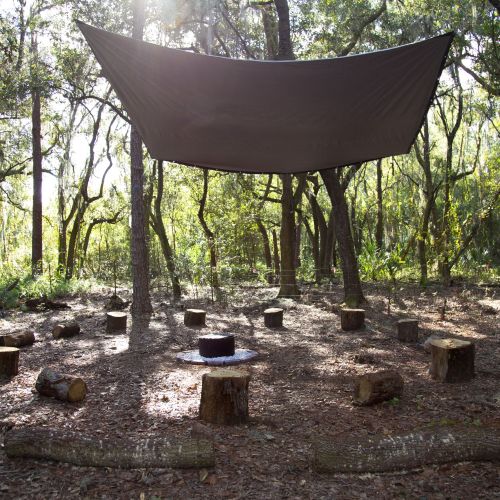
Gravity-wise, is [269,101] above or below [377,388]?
above

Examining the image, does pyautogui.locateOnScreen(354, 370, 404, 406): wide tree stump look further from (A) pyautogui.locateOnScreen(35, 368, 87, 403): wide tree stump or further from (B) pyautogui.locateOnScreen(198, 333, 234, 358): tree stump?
(A) pyautogui.locateOnScreen(35, 368, 87, 403): wide tree stump

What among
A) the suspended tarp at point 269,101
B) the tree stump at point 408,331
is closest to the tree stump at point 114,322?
the suspended tarp at point 269,101

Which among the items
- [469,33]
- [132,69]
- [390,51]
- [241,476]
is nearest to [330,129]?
[390,51]

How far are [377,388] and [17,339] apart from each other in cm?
370

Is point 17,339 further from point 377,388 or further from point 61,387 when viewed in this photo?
point 377,388

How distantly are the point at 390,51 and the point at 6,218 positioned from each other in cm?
2144

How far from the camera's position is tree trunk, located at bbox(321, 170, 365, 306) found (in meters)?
6.68

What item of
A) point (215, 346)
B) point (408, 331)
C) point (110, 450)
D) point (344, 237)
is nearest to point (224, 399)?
point (110, 450)

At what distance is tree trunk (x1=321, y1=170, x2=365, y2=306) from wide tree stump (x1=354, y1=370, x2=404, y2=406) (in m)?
3.67

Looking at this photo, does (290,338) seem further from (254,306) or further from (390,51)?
(390,51)

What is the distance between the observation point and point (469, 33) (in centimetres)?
830

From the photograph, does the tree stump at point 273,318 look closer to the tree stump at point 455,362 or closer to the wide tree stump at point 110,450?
the tree stump at point 455,362

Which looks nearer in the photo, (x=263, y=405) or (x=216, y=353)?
(x=263, y=405)

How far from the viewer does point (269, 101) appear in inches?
129
